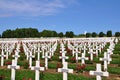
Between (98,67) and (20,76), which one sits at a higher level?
(98,67)

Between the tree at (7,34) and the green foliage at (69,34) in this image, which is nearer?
the green foliage at (69,34)

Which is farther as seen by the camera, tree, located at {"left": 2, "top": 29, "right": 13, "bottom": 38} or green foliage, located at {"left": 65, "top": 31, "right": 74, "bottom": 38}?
tree, located at {"left": 2, "top": 29, "right": 13, "bottom": 38}

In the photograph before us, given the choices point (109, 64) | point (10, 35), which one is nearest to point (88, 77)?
point (109, 64)

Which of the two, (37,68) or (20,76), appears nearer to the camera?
(37,68)

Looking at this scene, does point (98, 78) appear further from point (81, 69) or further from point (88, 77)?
point (81, 69)

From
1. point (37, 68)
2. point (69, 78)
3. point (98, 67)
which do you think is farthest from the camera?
point (69, 78)

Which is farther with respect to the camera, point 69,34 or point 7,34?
point 7,34

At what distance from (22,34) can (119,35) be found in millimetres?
28343

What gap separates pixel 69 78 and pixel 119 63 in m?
5.26

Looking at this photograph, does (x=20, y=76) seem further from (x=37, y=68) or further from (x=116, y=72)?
(x=116, y=72)

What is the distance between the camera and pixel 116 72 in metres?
12.6

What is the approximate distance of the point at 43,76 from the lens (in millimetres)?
11469

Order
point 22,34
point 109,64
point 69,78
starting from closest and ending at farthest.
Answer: point 69,78 → point 109,64 → point 22,34

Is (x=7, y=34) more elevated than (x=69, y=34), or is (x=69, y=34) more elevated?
(x=7, y=34)
